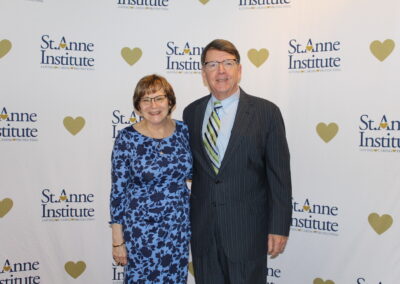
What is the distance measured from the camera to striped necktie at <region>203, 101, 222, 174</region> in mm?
1888

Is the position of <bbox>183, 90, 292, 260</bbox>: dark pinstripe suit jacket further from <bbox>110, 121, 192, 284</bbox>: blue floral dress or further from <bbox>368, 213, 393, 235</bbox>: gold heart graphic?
<bbox>368, 213, 393, 235</bbox>: gold heart graphic

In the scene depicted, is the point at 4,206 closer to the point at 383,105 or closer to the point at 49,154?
the point at 49,154

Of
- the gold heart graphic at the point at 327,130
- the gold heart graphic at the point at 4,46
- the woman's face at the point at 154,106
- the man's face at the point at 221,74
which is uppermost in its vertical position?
the gold heart graphic at the point at 4,46

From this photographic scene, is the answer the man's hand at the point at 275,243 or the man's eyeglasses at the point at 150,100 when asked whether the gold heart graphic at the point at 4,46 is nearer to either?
the man's eyeglasses at the point at 150,100

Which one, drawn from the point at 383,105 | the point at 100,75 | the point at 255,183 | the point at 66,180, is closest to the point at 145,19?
the point at 100,75

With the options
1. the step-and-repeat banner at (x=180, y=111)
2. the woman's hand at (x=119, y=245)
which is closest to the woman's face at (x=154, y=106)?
the woman's hand at (x=119, y=245)

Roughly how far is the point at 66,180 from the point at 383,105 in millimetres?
2307

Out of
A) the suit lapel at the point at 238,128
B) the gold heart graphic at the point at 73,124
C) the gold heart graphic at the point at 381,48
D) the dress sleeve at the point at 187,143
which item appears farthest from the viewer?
the gold heart graphic at the point at 73,124

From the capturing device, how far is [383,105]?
241 centimetres

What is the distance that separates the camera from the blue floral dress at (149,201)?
185 cm

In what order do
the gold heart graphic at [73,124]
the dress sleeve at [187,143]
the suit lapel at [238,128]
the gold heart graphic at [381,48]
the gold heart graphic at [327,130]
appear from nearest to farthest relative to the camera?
the suit lapel at [238,128] → the dress sleeve at [187,143] → the gold heart graphic at [381,48] → the gold heart graphic at [327,130] → the gold heart graphic at [73,124]

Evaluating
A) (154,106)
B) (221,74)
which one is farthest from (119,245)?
(221,74)

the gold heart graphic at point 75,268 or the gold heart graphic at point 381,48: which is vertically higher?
the gold heart graphic at point 381,48

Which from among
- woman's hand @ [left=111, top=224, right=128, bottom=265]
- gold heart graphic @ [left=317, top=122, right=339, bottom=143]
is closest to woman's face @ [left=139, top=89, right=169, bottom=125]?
woman's hand @ [left=111, top=224, right=128, bottom=265]
